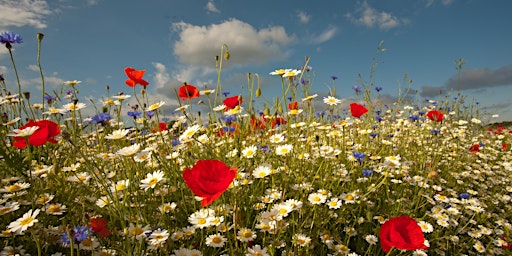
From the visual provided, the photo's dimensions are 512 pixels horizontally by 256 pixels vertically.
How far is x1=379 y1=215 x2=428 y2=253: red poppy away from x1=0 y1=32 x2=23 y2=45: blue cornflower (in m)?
2.91

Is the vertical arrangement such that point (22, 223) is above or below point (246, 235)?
above

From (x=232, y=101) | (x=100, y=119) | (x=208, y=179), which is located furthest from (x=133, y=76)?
(x=208, y=179)

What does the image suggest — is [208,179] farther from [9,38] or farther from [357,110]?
[9,38]

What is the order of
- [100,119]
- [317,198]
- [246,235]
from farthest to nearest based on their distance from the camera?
[100,119] → [317,198] → [246,235]

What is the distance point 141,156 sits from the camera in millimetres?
1967

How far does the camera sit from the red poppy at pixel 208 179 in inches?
47.1

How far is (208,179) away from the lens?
4.21ft

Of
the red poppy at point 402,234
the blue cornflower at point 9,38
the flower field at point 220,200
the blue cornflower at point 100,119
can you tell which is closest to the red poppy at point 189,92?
the flower field at point 220,200

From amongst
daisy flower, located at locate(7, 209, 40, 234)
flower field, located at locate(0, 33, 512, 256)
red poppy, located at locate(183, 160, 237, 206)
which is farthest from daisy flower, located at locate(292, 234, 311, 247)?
daisy flower, located at locate(7, 209, 40, 234)

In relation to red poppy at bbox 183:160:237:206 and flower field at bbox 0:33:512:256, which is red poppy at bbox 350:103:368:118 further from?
red poppy at bbox 183:160:237:206

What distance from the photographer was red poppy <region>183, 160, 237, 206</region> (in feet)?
3.93

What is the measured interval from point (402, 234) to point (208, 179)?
34.5 inches

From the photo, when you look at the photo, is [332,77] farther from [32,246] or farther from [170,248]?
[32,246]

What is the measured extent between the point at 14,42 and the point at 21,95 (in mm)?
523
